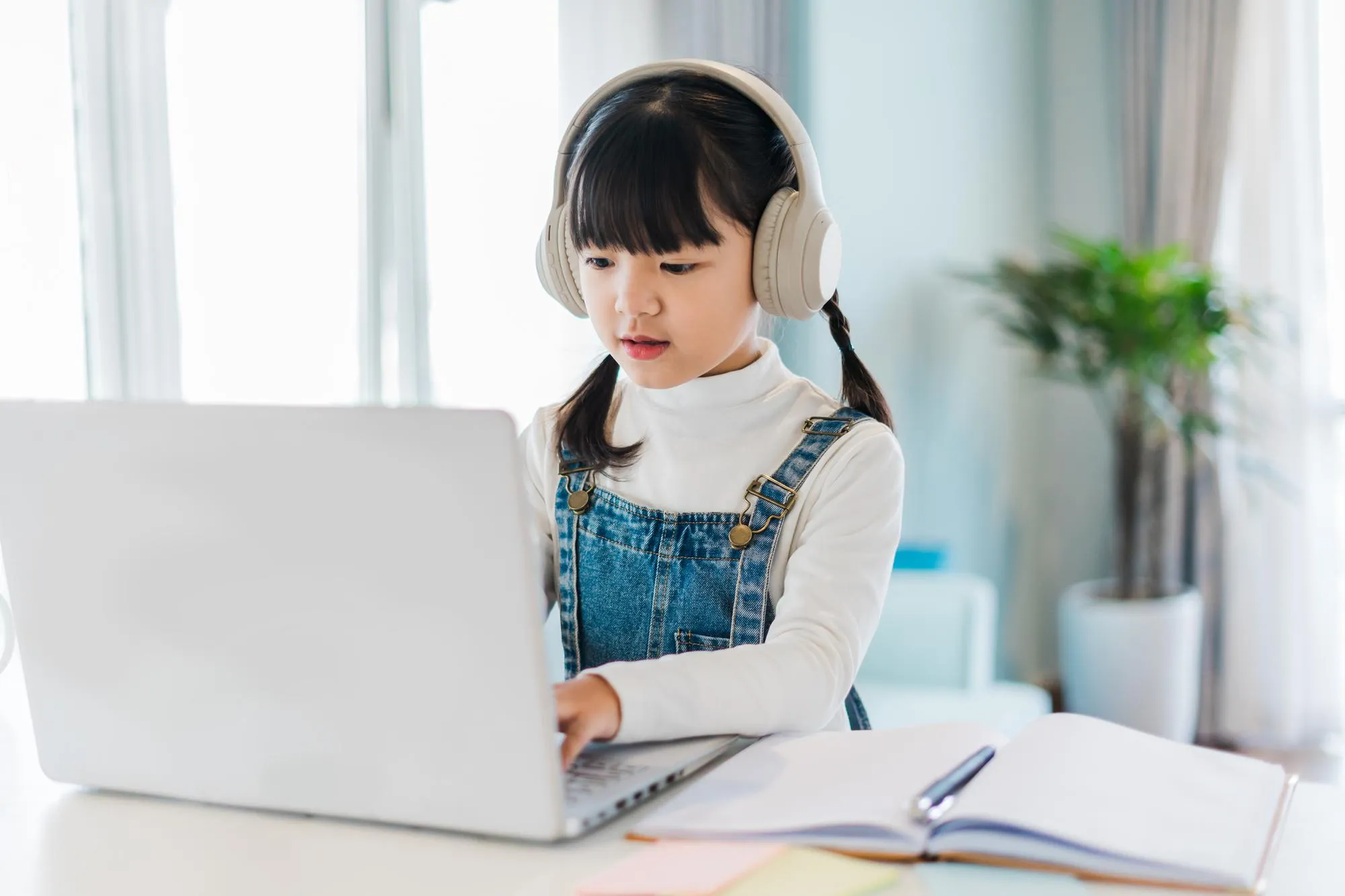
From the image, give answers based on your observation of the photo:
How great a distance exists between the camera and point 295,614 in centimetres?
65

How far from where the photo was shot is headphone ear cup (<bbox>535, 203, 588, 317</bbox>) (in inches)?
41.5

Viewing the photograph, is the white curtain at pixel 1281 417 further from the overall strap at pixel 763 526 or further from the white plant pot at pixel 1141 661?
the overall strap at pixel 763 526

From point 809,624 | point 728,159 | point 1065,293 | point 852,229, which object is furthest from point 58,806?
point 1065,293

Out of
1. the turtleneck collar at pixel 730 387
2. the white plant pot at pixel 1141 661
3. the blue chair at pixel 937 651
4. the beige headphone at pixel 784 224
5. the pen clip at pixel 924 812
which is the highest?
the beige headphone at pixel 784 224

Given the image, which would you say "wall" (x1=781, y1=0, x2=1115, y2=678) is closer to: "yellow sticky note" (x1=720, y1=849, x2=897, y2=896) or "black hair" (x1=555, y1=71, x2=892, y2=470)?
"black hair" (x1=555, y1=71, x2=892, y2=470)

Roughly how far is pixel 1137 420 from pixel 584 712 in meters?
2.85

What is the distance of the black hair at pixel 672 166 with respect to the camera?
3.20 ft

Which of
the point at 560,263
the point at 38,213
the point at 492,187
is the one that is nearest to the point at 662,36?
the point at 492,187

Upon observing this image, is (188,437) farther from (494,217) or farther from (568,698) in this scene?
(494,217)

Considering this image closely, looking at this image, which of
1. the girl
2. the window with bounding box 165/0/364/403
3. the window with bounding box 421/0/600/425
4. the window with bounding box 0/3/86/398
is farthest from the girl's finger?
the window with bounding box 421/0/600/425

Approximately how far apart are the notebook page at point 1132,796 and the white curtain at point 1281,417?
9.41 feet

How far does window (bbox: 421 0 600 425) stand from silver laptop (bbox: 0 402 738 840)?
1542 mm

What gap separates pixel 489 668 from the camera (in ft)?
1.99

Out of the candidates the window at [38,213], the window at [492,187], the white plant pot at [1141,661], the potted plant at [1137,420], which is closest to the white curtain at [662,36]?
the window at [492,187]
